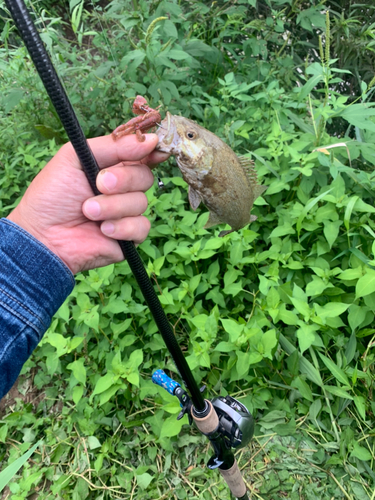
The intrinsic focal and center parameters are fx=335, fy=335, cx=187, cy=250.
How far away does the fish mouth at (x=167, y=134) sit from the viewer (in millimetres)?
1061

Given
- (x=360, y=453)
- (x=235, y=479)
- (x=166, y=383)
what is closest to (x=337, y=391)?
(x=360, y=453)

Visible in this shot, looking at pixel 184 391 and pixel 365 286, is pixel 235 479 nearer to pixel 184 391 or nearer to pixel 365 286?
pixel 184 391

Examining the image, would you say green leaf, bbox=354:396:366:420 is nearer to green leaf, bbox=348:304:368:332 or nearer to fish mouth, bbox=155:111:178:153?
green leaf, bbox=348:304:368:332

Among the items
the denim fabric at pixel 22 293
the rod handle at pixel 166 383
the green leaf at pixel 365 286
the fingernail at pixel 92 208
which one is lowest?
the green leaf at pixel 365 286

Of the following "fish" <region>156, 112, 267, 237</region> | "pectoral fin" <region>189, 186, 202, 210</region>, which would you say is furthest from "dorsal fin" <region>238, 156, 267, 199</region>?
"pectoral fin" <region>189, 186, 202, 210</region>

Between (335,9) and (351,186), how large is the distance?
2.40 m

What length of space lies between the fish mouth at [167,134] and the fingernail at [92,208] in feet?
1.04

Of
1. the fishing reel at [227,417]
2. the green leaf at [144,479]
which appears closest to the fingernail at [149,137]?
the fishing reel at [227,417]

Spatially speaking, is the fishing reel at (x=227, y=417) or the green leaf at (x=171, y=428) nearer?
the fishing reel at (x=227, y=417)

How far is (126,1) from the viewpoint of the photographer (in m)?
2.39

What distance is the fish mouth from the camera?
41.8 inches

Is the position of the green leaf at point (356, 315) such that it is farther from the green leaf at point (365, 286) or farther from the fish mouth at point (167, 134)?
the fish mouth at point (167, 134)

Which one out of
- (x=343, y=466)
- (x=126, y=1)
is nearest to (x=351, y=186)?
(x=343, y=466)

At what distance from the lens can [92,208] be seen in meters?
1.21
